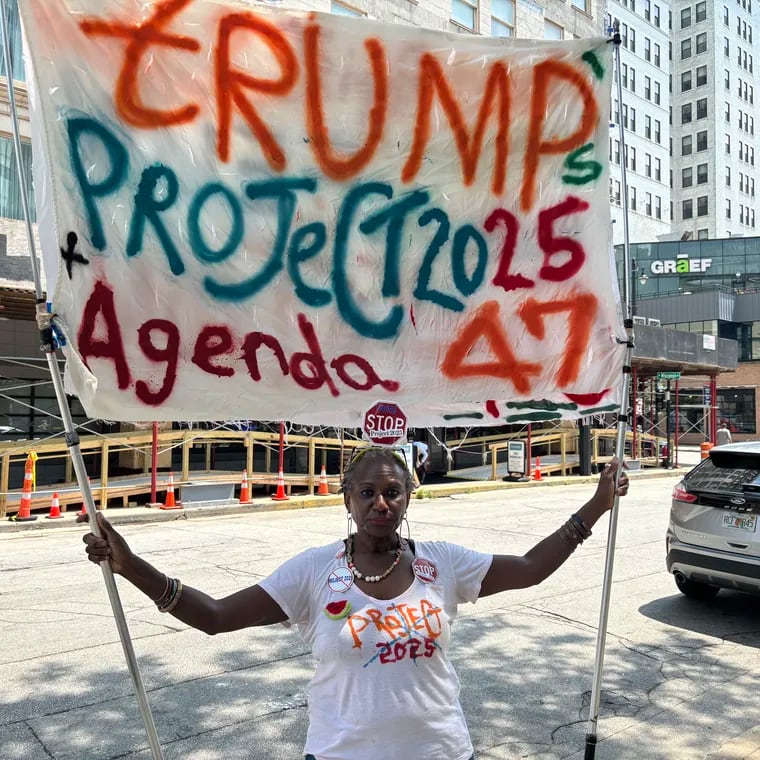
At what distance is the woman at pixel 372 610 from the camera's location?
85.1 inches

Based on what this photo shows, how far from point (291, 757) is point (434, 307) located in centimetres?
265

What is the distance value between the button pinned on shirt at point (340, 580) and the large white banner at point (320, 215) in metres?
0.67

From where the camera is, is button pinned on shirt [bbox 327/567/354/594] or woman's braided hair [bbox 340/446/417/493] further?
woman's braided hair [bbox 340/446/417/493]

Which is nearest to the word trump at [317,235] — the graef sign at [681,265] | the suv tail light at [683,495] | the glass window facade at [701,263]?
the suv tail light at [683,495]

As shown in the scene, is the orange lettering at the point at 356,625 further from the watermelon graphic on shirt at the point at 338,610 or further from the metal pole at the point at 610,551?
the metal pole at the point at 610,551

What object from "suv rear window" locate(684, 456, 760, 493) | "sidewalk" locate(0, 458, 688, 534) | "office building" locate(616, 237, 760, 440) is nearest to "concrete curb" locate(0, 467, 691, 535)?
"sidewalk" locate(0, 458, 688, 534)

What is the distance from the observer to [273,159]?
272cm

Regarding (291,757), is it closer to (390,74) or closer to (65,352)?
(65,352)

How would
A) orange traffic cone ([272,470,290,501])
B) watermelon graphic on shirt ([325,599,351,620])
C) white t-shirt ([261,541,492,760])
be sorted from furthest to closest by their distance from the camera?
orange traffic cone ([272,470,290,501])
watermelon graphic on shirt ([325,599,351,620])
white t-shirt ([261,541,492,760])

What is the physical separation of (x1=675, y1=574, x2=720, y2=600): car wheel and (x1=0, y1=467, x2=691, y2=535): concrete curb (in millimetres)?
8793

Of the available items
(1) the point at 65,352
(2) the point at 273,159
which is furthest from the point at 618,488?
(1) the point at 65,352

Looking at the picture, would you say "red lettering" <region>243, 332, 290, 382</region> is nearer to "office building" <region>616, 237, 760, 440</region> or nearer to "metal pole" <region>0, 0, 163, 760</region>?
"metal pole" <region>0, 0, 163, 760</region>

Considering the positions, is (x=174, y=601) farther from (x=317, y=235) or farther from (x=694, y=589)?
(x=694, y=589)

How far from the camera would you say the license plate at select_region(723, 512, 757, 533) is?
647 centimetres
